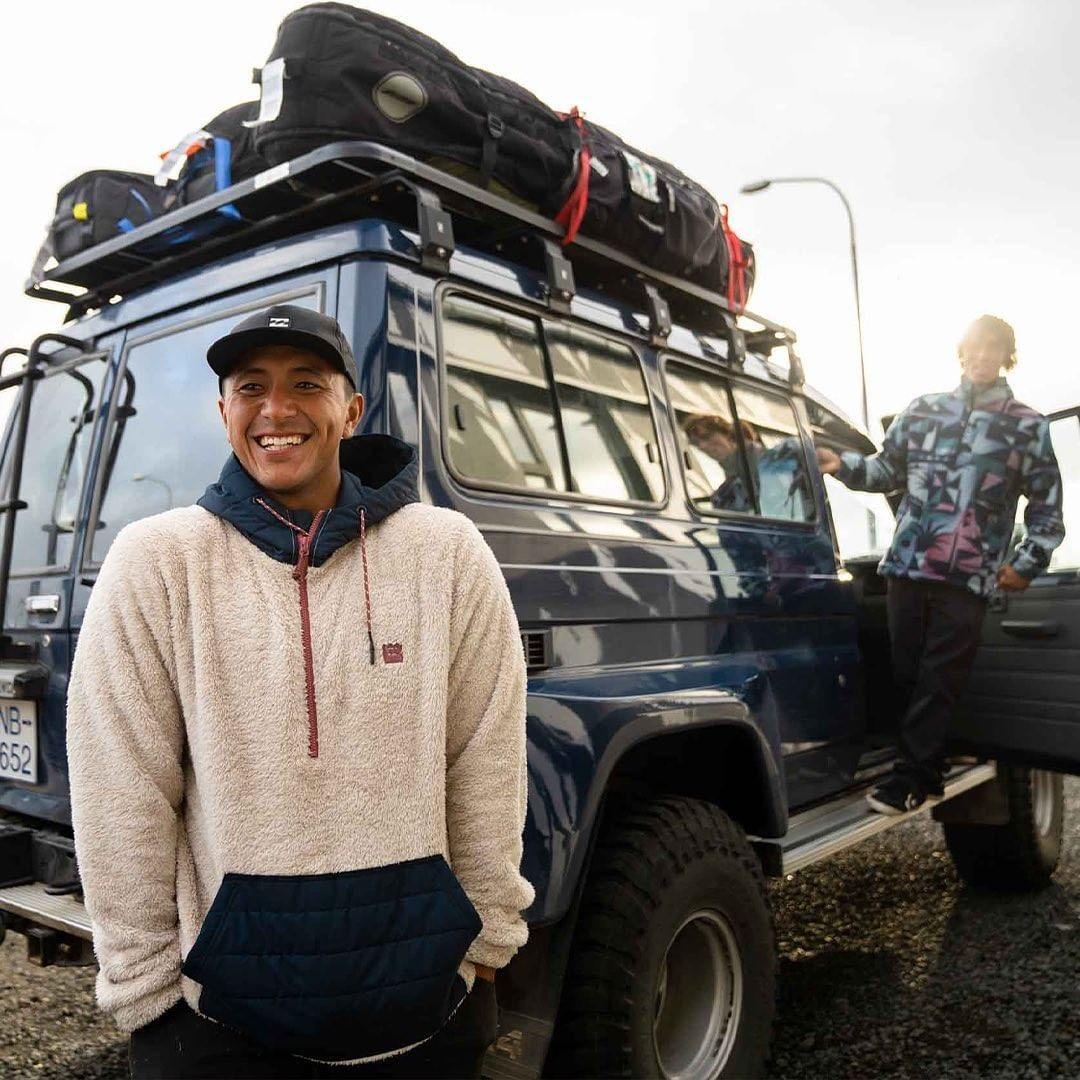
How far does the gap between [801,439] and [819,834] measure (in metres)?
1.51

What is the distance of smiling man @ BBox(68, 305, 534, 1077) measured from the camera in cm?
128

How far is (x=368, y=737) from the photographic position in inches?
53.1

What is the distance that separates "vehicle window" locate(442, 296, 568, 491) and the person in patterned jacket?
70.2 inches

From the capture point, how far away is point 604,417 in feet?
9.45

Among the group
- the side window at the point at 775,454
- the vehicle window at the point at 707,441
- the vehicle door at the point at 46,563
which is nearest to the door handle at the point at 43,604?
the vehicle door at the point at 46,563

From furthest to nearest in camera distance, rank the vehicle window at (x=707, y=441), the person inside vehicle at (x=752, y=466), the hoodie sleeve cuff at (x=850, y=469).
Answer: the hoodie sleeve cuff at (x=850, y=469), the person inside vehicle at (x=752, y=466), the vehicle window at (x=707, y=441)

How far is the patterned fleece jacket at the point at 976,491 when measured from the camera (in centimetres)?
373

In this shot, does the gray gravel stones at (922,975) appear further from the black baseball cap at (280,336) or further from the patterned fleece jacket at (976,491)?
the black baseball cap at (280,336)

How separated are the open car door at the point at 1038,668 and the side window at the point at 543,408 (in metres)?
1.81

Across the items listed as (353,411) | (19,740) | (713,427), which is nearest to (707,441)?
(713,427)

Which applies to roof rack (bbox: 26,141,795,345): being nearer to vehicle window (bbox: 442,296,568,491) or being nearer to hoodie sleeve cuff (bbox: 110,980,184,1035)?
vehicle window (bbox: 442,296,568,491)

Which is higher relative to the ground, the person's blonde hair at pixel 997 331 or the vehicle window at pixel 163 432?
the person's blonde hair at pixel 997 331

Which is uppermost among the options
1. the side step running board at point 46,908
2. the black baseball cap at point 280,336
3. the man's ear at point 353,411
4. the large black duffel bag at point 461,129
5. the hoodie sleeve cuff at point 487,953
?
the large black duffel bag at point 461,129

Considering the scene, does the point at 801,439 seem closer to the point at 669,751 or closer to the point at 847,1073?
the point at 669,751
